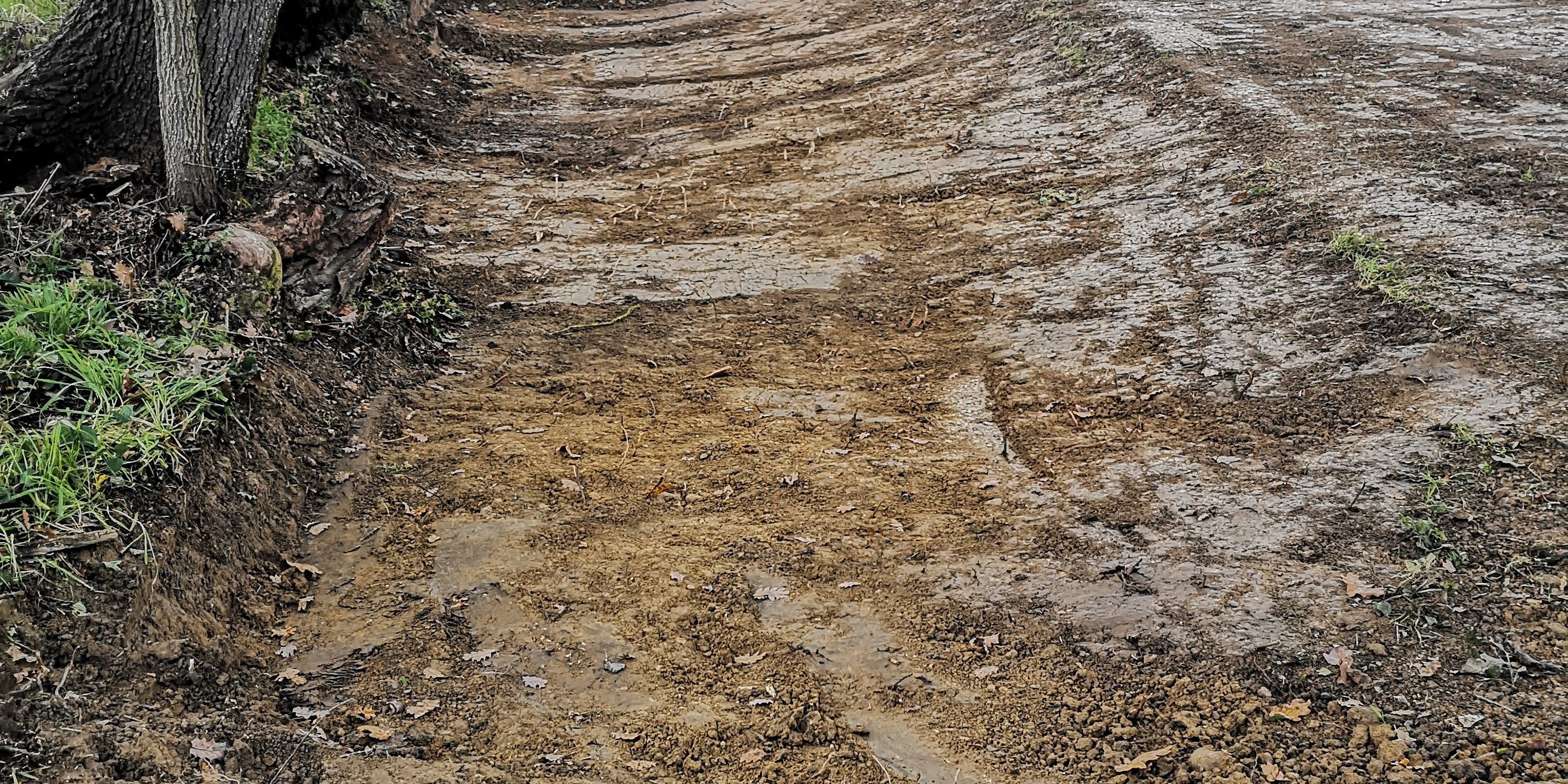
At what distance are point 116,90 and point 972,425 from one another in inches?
162

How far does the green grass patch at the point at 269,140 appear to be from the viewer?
495 cm

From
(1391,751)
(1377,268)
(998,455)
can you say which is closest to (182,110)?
(998,455)

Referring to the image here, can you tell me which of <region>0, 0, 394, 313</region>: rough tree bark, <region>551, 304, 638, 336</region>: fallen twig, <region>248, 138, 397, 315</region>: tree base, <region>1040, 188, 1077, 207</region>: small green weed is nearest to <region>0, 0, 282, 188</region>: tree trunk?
<region>0, 0, 394, 313</region>: rough tree bark

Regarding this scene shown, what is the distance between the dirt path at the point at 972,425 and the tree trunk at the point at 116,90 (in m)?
1.54

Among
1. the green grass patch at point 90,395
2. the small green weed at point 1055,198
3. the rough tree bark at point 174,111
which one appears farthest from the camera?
the small green weed at point 1055,198

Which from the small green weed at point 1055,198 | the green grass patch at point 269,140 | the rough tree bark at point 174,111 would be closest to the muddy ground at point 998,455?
the small green weed at point 1055,198

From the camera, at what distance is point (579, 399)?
4.59 m

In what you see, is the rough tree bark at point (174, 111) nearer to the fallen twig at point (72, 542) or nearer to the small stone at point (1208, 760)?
the fallen twig at point (72, 542)

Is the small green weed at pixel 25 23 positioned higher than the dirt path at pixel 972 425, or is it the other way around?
the small green weed at pixel 25 23

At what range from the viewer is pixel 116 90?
4492mm

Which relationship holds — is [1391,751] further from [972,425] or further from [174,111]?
[174,111]

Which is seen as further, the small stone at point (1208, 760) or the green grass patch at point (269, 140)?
the green grass patch at point (269, 140)

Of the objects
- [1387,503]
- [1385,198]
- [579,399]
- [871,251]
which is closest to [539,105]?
[871,251]

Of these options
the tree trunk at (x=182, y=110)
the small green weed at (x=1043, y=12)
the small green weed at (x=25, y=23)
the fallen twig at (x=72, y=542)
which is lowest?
the fallen twig at (x=72, y=542)
